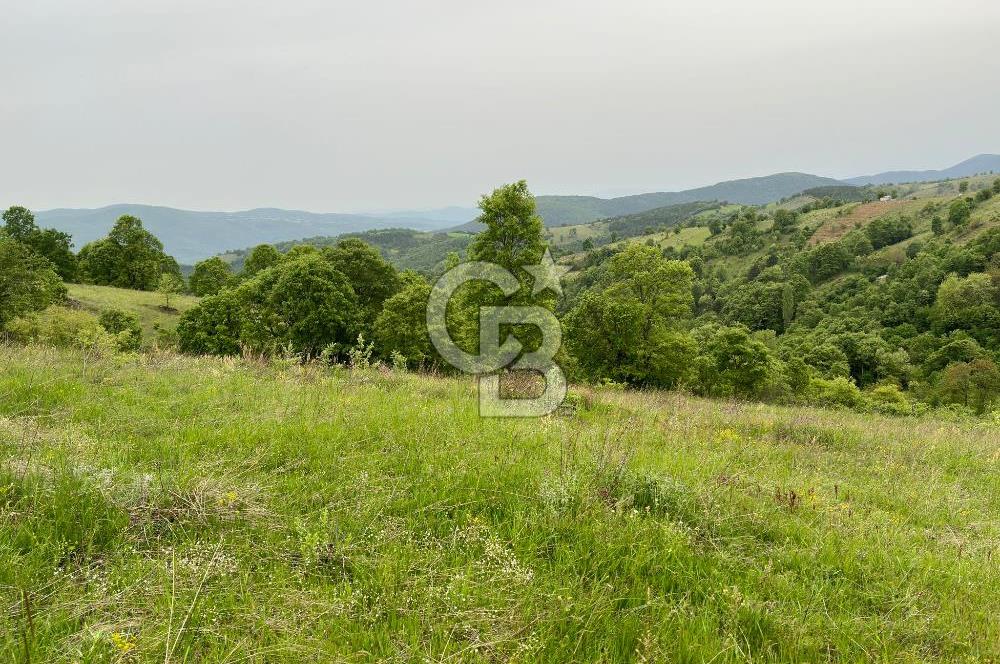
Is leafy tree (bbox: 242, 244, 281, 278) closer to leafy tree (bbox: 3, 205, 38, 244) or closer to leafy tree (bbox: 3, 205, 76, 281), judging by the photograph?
leafy tree (bbox: 3, 205, 76, 281)

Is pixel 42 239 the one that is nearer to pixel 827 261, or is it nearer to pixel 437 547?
pixel 437 547

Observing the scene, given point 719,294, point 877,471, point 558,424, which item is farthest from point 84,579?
point 719,294

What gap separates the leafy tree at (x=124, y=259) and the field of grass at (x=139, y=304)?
28.3ft

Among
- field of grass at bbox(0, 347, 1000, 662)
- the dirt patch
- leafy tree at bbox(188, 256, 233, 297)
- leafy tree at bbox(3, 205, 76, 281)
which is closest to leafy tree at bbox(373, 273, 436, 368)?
field of grass at bbox(0, 347, 1000, 662)

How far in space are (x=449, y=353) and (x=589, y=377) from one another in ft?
33.7

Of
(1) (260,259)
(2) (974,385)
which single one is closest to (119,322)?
(1) (260,259)

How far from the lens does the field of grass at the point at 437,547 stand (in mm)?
2484

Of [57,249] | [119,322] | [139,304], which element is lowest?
[119,322]

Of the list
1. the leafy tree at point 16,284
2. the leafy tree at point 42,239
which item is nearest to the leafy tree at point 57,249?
the leafy tree at point 42,239

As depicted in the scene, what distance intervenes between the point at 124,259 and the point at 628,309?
→ 213 ft

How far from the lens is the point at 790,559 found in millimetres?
3521

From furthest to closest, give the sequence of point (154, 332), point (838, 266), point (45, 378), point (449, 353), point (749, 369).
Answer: point (838, 266) < point (154, 332) < point (749, 369) < point (449, 353) < point (45, 378)

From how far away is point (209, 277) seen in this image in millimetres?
64312

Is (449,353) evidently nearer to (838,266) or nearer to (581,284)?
(581,284)
